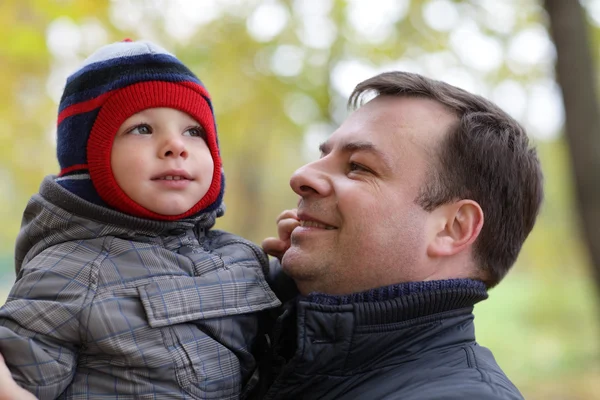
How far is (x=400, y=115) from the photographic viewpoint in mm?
2035

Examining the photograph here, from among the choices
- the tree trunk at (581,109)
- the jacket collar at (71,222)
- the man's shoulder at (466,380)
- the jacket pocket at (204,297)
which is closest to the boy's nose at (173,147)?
the jacket collar at (71,222)

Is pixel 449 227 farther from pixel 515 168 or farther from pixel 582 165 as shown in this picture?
pixel 582 165

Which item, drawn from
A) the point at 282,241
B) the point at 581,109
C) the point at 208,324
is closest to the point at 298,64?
the point at 581,109

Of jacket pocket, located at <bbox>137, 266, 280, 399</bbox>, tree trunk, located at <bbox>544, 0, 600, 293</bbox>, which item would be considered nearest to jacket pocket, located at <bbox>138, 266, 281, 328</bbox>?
jacket pocket, located at <bbox>137, 266, 280, 399</bbox>

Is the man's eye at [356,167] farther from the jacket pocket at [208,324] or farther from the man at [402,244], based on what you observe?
the jacket pocket at [208,324]

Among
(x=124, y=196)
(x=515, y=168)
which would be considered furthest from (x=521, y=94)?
(x=124, y=196)

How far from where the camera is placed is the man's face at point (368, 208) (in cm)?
190

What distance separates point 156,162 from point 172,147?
0.06 m

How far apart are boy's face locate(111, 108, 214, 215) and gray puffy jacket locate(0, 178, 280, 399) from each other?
0.07 meters

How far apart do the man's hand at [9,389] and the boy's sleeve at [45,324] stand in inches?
0.8

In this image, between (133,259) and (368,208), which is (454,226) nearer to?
(368,208)

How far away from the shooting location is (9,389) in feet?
4.36

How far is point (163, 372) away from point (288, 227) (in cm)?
73

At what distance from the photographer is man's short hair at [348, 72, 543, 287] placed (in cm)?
201
